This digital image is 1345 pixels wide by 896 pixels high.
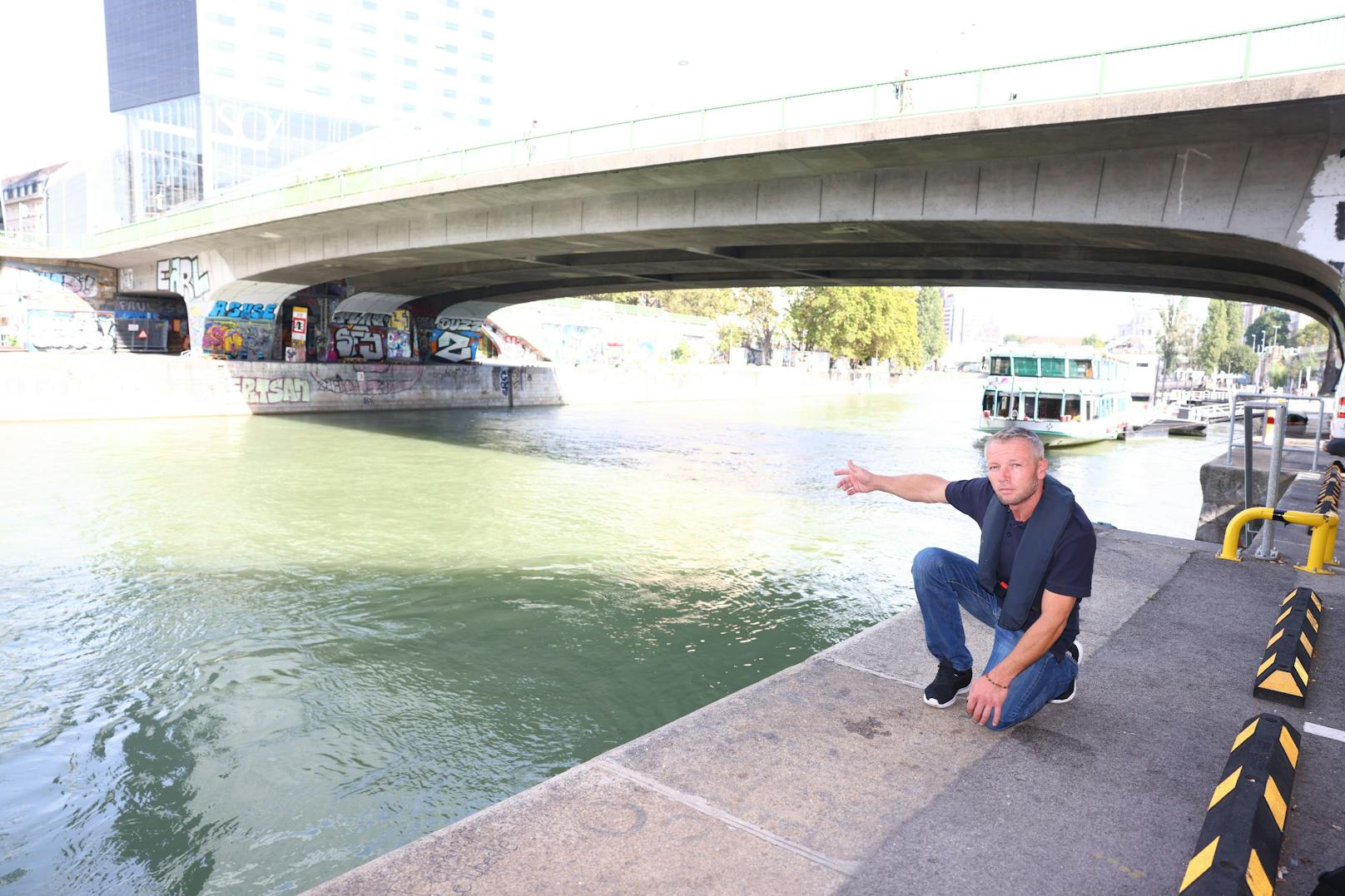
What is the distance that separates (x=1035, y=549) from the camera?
3783 millimetres

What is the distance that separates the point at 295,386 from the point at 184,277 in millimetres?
6585

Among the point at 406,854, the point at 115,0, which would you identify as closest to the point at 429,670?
the point at 406,854

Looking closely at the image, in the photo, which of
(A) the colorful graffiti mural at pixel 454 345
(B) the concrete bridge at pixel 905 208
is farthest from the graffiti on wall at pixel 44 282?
(A) the colorful graffiti mural at pixel 454 345

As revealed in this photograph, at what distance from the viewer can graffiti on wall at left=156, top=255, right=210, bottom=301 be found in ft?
115

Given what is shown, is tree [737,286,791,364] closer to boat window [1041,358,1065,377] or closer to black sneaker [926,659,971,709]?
boat window [1041,358,1065,377]

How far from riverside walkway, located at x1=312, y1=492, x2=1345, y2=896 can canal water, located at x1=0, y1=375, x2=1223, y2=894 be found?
206 centimetres

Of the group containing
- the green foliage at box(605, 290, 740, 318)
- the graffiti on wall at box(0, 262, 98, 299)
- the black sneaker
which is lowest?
the black sneaker

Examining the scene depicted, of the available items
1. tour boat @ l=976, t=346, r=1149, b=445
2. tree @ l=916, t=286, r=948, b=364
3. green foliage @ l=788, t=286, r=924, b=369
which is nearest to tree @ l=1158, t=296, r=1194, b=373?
tree @ l=916, t=286, r=948, b=364

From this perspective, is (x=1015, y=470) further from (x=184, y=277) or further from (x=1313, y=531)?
(x=184, y=277)

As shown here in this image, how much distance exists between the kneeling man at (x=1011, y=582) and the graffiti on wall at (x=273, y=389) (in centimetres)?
3448

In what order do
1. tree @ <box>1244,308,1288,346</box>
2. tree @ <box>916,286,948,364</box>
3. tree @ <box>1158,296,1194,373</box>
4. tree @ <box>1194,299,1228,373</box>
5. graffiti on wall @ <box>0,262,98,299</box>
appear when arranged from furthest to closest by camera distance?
1. tree @ <box>1158,296,1194,373</box>
2. tree @ <box>916,286,948,364</box>
3. tree @ <box>1244,308,1288,346</box>
4. tree @ <box>1194,299,1228,373</box>
5. graffiti on wall @ <box>0,262,98,299</box>

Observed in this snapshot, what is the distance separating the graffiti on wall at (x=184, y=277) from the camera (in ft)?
115

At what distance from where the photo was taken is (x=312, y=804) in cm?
527

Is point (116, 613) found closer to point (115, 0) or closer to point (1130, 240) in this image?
point (1130, 240)
